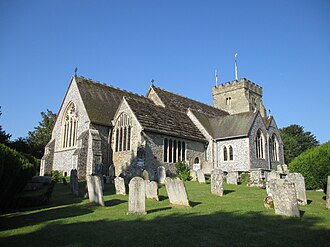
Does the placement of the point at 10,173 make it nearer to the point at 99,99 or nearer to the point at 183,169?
the point at 183,169

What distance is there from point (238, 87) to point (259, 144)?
65.2 feet

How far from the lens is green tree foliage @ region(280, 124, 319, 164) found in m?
54.8

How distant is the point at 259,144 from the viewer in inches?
1217

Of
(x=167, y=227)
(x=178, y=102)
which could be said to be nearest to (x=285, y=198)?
(x=167, y=227)

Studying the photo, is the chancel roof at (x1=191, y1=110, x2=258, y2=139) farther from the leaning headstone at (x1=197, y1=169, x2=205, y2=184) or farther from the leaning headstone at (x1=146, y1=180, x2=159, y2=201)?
the leaning headstone at (x1=146, y1=180, x2=159, y2=201)

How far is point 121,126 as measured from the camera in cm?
2608

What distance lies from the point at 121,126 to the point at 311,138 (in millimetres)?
49582

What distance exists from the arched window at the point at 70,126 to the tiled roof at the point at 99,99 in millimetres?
1956

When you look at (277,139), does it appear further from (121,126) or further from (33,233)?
(33,233)

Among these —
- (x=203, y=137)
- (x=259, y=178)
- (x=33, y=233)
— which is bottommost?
(x=33, y=233)

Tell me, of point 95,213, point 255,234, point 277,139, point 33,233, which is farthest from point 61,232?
point 277,139

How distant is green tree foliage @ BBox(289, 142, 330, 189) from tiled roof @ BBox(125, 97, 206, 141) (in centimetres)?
1256

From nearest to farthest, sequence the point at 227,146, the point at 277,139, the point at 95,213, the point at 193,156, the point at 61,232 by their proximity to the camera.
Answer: the point at 61,232, the point at 95,213, the point at 193,156, the point at 227,146, the point at 277,139

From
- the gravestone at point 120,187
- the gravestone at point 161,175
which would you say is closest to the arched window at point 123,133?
the gravestone at point 161,175
